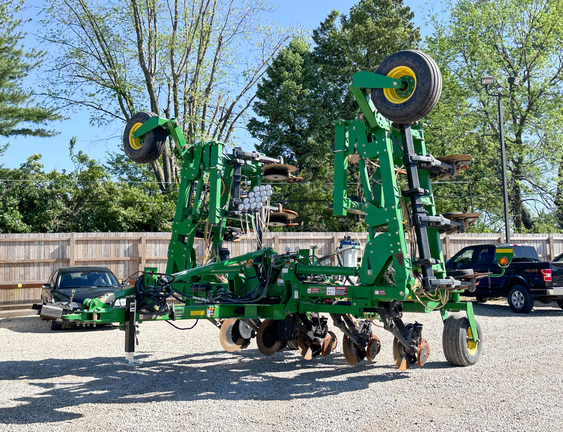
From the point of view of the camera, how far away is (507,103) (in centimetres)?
3119

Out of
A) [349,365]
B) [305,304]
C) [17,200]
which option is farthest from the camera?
[17,200]

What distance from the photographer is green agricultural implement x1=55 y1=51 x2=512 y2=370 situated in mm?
6898

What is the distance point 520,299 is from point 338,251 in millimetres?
8911

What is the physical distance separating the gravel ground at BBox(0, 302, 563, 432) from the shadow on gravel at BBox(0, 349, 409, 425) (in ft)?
0.05

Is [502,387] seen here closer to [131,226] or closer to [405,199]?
[405,199]

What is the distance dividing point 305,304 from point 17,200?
17.8 m

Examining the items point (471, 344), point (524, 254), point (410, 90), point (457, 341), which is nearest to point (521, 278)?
point (524, 254)

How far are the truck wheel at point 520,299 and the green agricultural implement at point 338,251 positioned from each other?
24.6 ft

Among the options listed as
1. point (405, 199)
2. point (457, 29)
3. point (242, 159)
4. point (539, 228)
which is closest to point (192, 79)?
point (457, 29)

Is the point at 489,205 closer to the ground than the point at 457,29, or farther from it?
closer to the ground

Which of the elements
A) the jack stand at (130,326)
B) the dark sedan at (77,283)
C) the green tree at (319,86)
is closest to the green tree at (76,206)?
the dark sedan at (77,283)

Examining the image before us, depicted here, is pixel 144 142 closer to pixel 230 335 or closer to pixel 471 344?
pixel 230 335

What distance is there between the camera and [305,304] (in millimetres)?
7973

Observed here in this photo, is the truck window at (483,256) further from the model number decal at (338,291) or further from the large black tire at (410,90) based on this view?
the large black tire at (410,90)
